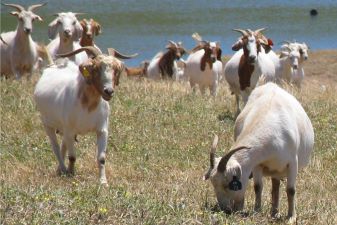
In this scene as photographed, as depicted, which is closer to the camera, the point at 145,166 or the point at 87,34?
the point at 145,166

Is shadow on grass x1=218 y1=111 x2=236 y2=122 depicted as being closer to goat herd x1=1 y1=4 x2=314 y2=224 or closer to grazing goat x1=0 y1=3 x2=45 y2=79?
goat herd x1=1 y1=4 x2=314 y2=224

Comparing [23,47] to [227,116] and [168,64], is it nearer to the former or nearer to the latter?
[227,116]

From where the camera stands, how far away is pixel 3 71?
64.1 ft

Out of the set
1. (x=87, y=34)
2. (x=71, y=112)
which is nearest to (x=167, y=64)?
(x=87, y=34)

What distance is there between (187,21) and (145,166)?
4012cm

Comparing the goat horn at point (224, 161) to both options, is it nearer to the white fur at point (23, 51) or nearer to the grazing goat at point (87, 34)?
the grazing goat at point (87, 34)

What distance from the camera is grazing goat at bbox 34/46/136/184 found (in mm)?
9586

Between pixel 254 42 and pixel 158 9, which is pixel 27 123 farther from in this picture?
pixel 158 9

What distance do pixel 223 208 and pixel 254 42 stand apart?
8.51m

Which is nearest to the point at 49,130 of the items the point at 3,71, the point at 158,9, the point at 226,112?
the point at 226,112

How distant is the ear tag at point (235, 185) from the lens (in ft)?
24.3

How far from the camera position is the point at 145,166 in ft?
34.7

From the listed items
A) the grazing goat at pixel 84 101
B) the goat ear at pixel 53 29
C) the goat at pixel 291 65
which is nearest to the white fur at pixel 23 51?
the goat ear at pixel 53 29

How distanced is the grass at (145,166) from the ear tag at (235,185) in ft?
0.80
